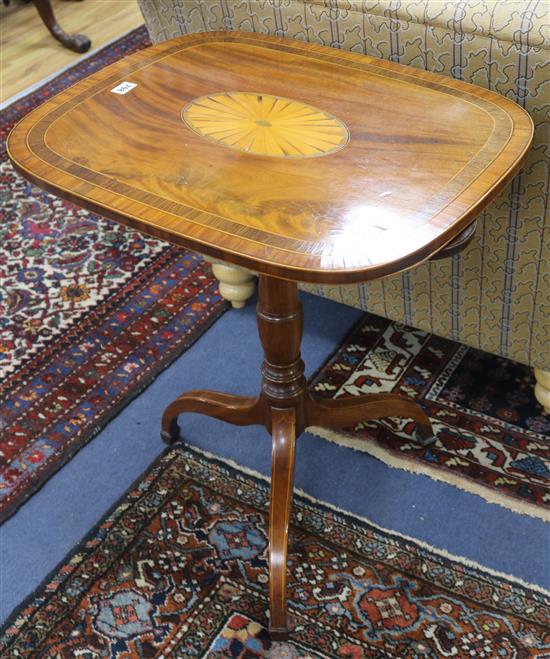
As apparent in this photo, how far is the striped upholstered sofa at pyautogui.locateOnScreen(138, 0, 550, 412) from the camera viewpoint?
1.19 meters

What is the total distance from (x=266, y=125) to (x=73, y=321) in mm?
933

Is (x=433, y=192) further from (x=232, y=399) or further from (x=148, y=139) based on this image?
(x=232, y=399)

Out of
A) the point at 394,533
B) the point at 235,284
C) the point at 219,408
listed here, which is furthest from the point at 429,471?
the point at 235,284

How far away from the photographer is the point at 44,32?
10.9 feet

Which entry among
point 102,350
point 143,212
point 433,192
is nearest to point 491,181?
point 433,192

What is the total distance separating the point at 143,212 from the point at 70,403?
2.67 ft

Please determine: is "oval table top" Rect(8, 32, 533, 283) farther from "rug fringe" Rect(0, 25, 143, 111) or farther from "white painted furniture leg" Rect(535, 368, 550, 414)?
"rug fringe" Rect(0, 25, 143, 111)

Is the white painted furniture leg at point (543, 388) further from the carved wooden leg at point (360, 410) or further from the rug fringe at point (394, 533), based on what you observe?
the rug fringe at point (394, 533)

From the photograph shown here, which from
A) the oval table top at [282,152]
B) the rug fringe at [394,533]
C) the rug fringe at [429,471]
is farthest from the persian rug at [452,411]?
Result: the oval table top at [282,152]

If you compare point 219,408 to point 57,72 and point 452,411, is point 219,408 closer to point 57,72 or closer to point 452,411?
point 452,411

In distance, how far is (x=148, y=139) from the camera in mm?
1121

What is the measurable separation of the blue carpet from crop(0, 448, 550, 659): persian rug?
0.03m

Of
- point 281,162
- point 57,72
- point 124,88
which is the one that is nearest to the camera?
point 281,162

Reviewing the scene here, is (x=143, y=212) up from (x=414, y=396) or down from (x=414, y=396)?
up
